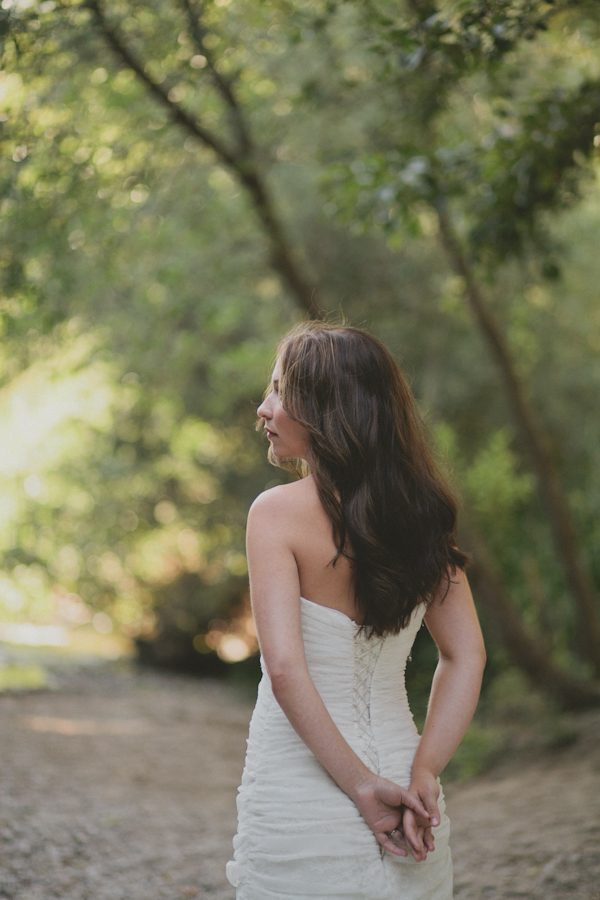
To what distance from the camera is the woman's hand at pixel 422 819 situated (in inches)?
62.4

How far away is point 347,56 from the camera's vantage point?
726 centimetres

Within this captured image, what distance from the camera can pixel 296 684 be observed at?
1.58 metres

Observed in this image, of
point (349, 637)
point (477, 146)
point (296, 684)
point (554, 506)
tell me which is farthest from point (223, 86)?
point (296, 684)

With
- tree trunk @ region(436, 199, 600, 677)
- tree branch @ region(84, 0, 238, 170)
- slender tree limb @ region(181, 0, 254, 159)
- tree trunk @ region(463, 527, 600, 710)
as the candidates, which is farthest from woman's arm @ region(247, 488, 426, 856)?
tree trunk @ region(436, 199, 600, 677)

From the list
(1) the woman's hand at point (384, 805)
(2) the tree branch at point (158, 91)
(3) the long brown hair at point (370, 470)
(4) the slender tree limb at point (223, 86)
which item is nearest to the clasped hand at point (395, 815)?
(1) the woman's hand at point (384, 805)

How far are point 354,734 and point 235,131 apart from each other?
5.56 meters

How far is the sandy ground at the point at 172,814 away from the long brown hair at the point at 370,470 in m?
2.36

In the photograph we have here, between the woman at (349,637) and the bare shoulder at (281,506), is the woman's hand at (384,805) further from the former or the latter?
the bare shoulder at (281,506)

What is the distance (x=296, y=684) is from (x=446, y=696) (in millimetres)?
420

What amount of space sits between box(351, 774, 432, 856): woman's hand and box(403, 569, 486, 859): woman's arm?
28 millimetres

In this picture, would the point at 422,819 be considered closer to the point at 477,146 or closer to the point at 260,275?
the point at 477,146

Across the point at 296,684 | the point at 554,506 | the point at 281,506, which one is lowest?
the point at 554,506

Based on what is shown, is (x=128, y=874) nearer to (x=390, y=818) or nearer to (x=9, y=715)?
(x=390, y=818)

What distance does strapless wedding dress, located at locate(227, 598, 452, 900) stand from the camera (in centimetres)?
160
